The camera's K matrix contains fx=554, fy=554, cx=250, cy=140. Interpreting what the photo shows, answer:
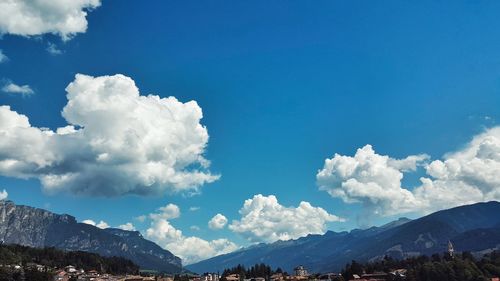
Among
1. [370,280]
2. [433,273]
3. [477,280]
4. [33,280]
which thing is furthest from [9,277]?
[477,280]

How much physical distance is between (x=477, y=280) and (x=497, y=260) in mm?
28882

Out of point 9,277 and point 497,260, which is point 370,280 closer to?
point 497,260

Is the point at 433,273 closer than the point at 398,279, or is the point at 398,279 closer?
the point at 433,273

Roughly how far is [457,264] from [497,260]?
78.8 ft

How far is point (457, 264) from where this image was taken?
176 meters

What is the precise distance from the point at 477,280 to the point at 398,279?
32.2 meters

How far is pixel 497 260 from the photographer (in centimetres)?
19075

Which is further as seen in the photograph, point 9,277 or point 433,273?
point 9,277

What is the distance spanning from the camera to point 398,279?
194 meters

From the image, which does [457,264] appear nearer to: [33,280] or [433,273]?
[433,273]

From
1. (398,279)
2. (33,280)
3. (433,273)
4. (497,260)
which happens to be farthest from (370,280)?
(33,280)

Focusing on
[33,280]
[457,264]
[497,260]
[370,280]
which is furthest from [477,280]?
[33,280]

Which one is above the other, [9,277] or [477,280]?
[9,277]

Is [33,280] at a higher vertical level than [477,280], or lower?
higher
